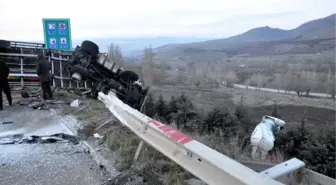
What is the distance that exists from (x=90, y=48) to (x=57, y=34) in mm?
4055

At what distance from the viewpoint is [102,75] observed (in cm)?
833

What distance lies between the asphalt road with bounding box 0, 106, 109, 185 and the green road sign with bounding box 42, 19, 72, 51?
6.56m

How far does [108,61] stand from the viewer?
333 inches

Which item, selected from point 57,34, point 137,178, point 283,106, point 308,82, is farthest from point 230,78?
point 137,178

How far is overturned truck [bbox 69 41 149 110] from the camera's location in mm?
8164

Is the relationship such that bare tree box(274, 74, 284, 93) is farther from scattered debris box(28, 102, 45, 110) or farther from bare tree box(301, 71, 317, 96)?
scattered debris box(28, 102, 45, 110)

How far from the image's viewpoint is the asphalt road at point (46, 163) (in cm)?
349

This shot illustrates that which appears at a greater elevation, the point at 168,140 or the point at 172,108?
the point at 168,140

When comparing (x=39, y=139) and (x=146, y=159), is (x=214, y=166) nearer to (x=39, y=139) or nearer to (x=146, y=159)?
(x=146, y=159)

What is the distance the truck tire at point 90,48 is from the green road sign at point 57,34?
3.69m

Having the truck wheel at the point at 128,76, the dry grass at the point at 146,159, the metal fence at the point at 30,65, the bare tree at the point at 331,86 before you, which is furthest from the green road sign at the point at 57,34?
the bare tree at the point at 331,86

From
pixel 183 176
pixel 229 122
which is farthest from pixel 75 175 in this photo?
pixel 229 122

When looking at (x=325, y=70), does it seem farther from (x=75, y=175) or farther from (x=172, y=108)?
(x=75, y=175)

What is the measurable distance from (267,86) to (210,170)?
341ft
